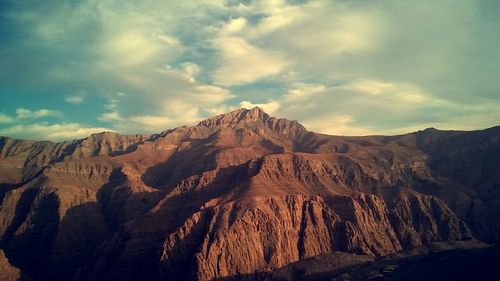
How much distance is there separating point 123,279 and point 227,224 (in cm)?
4566

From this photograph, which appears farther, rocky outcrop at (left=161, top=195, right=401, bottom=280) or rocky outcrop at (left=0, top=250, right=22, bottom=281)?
rocky outcrop at (left=0, top=250, right=22, bottom=281)

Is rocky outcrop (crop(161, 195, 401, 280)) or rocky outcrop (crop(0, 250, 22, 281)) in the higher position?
rocky outcrop (crop(161, 195, 401, 280))

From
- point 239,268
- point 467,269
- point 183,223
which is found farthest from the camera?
point 183,223

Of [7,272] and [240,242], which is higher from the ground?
[240,242]

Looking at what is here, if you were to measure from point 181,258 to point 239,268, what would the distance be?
2211 centimetres

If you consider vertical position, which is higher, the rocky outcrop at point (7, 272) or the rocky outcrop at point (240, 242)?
the rocky outcrop at point (240, 242)

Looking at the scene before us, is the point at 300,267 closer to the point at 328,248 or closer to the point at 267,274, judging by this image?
the point at 267,274

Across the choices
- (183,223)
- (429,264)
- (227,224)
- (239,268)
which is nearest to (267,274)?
(239,268)

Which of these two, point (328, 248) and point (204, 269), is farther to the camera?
point (328, 248)

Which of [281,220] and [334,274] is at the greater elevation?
[281,220]

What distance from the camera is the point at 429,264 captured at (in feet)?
548

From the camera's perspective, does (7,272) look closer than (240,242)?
No

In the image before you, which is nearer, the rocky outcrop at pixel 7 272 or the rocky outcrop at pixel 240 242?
the rocky outcrop at pixel 240 242

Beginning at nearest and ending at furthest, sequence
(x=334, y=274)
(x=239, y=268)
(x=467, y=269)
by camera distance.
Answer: (x=467, y=269) < (x=334, y=274) < (x=239, y=268)
